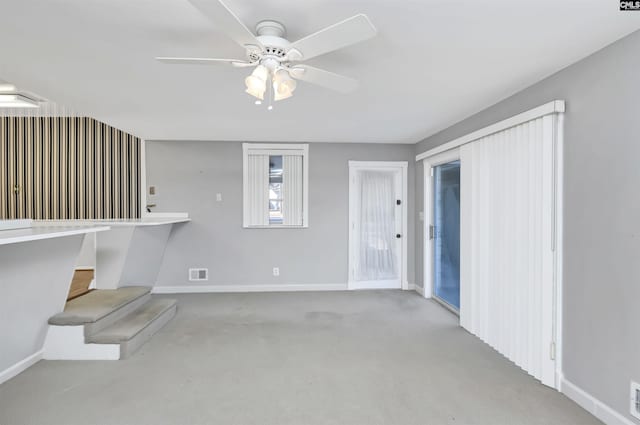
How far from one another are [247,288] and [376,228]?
7.45 ft

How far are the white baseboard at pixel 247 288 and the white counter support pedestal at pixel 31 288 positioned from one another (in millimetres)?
1976

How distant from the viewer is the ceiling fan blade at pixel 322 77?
1.84 m

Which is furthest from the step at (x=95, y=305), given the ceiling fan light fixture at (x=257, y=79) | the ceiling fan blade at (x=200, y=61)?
the ceiling fan light fixture at (x=257, y=79)

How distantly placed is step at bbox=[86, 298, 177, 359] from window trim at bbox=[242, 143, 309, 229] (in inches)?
66.6

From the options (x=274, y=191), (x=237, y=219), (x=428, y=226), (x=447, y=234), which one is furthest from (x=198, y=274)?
(x=447, y=234)

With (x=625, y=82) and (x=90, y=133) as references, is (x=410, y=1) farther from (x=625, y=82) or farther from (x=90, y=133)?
(x=90, y=133)

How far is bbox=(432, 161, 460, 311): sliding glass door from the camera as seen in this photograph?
395cm

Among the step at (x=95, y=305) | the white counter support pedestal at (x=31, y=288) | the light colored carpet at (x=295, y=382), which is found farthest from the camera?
the step at (x=95, y=305)

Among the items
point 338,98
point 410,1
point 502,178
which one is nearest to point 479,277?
point 502,178

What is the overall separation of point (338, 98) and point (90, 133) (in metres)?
4.65

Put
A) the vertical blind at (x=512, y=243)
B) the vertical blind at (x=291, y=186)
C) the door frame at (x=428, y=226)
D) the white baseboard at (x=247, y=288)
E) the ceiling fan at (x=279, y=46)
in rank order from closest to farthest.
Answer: the ceiling fan at (x=279, y=46)
the vertical blind at (x=512, y=243)
the door frame at (x=428, y=226)
the white baseboard at (x=247, y=288)
the vertical blind at (x=291, y=186)

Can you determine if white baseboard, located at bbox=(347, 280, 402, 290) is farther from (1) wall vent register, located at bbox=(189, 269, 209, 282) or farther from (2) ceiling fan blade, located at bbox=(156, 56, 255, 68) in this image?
(2) ceiling fan blade, located at bbox=(156, 56, 255, 68)

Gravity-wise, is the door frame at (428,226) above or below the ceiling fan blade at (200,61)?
below

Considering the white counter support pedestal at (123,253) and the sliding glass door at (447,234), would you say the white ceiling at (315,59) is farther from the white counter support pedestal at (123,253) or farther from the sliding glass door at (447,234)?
the white counter support pedestal at (123,253)
